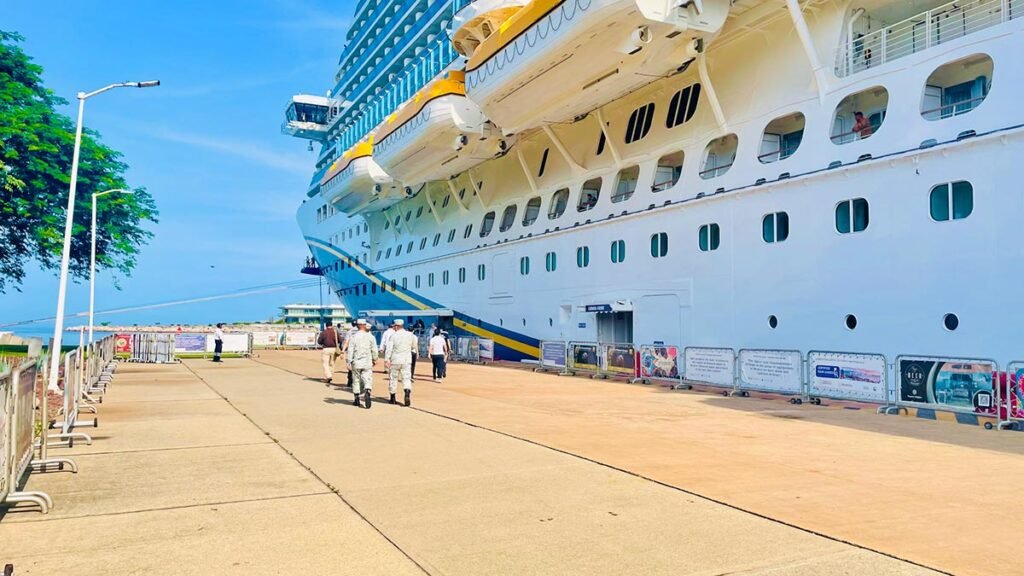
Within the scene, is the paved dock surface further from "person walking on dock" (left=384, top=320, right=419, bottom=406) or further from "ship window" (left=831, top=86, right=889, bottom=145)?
"ship window" (left=831, top=86, right=889, bottom=145)

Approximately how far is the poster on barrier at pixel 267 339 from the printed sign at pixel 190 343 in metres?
11.6

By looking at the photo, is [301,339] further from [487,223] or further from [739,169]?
[739,169]

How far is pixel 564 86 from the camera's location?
19.2 meters

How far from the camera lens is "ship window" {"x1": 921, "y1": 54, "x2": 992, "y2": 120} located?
43.5ft

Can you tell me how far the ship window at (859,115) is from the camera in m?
14.7

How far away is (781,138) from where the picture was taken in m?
17.4

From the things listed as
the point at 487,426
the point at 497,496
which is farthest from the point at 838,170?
the point at 497,496

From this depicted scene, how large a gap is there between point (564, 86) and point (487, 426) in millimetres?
11649

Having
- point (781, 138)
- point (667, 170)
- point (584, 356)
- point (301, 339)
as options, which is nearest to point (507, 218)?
point (667, 170)

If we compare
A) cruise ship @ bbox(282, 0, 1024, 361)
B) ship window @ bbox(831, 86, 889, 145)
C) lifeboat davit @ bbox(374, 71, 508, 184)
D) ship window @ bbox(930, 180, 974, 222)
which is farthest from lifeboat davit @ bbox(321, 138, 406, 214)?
ship window @ bbox(930, 180, 974, 222)

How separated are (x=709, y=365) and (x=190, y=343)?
26.2 m

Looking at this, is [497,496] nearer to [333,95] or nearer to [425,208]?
[425,208]

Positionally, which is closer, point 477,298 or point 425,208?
point 477,298

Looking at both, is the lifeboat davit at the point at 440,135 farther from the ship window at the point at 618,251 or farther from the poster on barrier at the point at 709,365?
the poster on barrier at the point at 709,365
